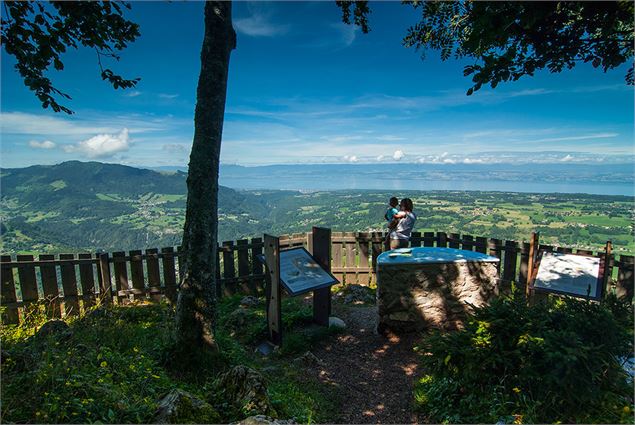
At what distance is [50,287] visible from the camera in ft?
25.4

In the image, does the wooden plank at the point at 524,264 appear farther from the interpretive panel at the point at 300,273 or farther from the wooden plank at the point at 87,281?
the wooden plank at the point at 87,281

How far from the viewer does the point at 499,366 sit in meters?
3.47

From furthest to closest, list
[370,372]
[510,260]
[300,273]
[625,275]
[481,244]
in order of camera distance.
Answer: [481,244], [510,260], [625,275], [300,273], [370,372]

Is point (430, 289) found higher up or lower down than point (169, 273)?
higher up

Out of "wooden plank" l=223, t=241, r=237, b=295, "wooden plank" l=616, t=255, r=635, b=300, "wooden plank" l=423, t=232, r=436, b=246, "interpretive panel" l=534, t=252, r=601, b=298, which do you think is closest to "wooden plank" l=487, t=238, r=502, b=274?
"wooden plank" l=423, t=232, r=436, b=246

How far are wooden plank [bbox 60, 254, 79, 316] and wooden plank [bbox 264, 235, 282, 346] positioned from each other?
5.31 m

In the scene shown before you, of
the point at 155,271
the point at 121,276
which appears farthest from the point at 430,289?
the point at 121,276

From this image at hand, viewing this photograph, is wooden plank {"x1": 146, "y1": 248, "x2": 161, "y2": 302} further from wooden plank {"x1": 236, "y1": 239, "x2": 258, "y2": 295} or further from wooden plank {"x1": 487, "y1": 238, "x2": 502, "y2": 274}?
wooden plank {"x1": 487, "y1": 238, "x2": 502, "y2": 274}

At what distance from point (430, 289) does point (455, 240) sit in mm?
4184

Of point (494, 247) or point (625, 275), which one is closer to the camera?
point (625, 275)

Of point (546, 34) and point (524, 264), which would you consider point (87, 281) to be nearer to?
point (546, 34)

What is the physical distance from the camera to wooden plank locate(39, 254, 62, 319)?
7559 mm

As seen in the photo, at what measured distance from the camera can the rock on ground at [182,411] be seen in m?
2.79

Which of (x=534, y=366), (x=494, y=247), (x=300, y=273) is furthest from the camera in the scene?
(x=494, y=247)
